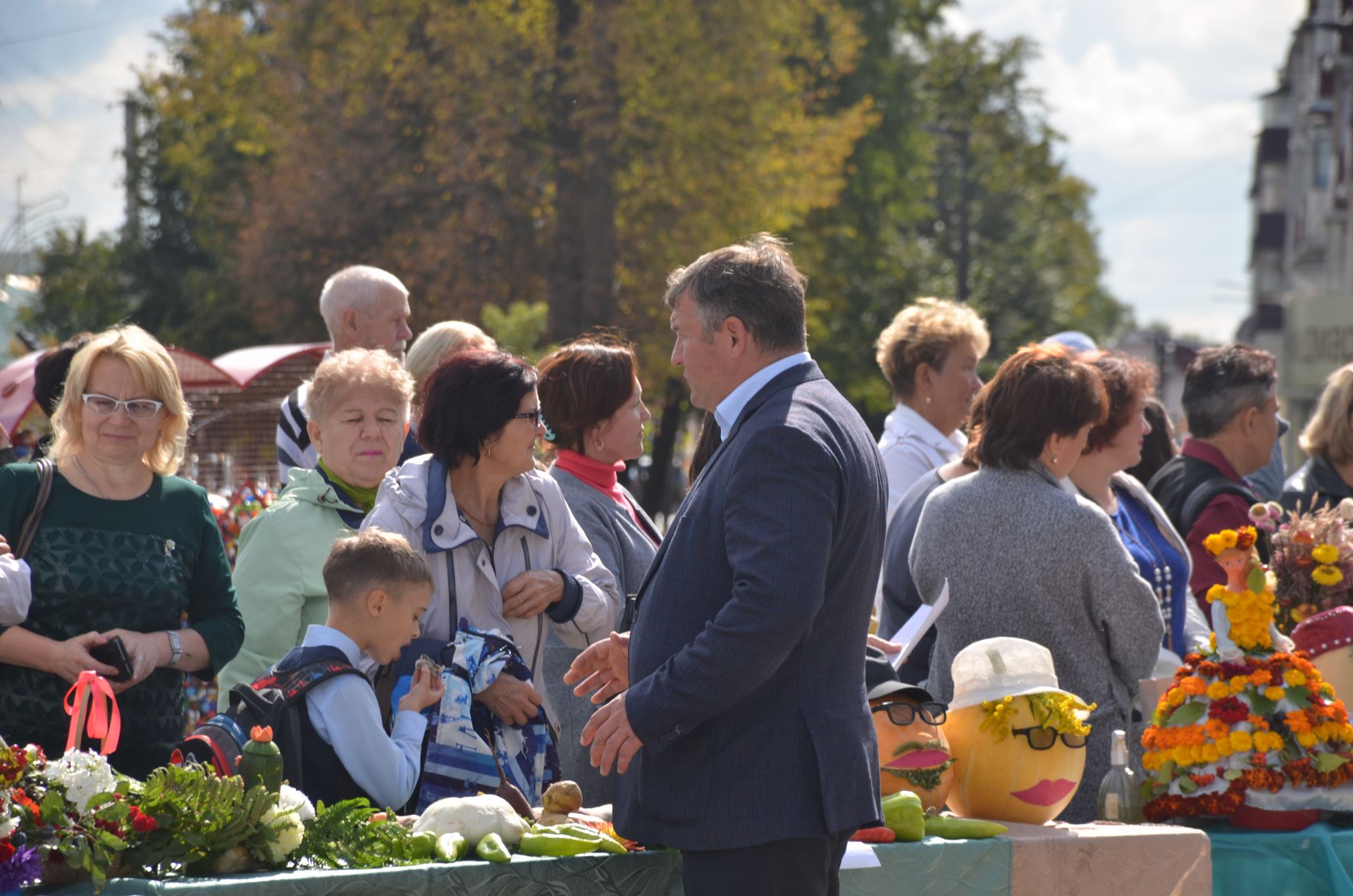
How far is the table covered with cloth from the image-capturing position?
289 centimetres

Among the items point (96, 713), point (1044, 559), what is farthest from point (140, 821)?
point (1044, 559)

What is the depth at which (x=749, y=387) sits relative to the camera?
2.97 meters

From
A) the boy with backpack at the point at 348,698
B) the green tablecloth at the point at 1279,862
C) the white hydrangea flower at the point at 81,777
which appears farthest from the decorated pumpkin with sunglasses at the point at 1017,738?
the white hydrangea flower at the point at 81,777

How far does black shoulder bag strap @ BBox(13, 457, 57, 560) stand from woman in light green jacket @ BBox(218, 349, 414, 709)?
539mm

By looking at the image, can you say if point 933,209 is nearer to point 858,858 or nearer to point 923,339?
point 923,339

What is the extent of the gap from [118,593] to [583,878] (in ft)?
4.94

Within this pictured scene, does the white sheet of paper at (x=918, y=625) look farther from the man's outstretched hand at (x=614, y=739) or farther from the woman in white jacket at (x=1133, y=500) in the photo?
the man's outstretched hand at (x=614, y=739)

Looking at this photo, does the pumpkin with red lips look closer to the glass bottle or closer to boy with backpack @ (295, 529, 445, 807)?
the glass bottle

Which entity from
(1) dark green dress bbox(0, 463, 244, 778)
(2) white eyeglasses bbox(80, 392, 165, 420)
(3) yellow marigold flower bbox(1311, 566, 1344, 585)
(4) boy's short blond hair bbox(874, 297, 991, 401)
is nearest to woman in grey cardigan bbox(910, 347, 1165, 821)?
(3) yellow marigold flower bbox(1311, 566, 1344, 585)

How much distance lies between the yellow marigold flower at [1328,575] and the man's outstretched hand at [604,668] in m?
2.45

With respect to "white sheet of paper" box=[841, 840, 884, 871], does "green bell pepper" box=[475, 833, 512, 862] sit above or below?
above

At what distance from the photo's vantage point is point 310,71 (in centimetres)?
2108

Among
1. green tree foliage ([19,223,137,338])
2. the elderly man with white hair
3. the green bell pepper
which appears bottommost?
the green bell pepper

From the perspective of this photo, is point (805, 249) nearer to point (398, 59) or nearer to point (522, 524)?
point (398, 59)
